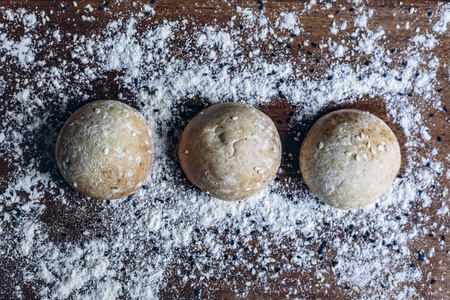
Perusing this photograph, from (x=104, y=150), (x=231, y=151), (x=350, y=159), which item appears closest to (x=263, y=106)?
(x=231, y=151)

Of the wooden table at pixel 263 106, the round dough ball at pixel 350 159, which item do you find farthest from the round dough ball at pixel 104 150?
the round dough ball at pixel 350 159

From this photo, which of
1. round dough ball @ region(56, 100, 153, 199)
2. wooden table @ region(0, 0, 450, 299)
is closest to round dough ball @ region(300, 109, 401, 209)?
wooden table @ region(0, 0, 450, 299)

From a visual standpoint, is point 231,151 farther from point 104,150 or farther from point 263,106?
point 104,150

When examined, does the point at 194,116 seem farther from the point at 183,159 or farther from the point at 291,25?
the point at 291,25

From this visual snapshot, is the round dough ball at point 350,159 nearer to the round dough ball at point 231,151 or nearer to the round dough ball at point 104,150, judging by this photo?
the round dough ball at point 231,151

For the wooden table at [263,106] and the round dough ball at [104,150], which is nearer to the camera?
the round dough ball at [104,150]

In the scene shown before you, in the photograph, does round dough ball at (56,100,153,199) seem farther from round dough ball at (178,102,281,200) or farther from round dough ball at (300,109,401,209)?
round dough ball at (300,109,401,209)
